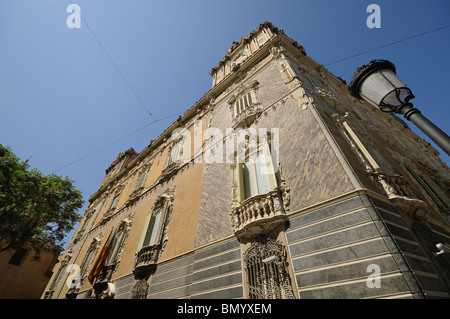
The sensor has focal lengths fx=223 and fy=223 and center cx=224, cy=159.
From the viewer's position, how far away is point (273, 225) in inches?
235

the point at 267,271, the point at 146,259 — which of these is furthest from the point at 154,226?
the point at 267,271

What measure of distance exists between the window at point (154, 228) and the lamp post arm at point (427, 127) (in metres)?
9.42

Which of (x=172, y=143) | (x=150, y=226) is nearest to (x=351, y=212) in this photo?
(x=150, y=226)

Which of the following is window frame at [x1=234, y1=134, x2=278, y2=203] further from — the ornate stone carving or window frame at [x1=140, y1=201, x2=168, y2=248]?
window frame at [x1=140, y1=201, x2=168, y2=248]

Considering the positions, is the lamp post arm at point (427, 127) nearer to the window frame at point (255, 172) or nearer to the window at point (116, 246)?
the window frame at point (255, 172)

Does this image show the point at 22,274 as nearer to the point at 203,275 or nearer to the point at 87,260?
the point at 87,260

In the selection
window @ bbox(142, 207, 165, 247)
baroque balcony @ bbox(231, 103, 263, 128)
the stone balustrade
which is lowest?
the stone balustrade

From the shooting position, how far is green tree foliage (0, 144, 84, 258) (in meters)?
13.4

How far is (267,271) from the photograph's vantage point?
5.50 m

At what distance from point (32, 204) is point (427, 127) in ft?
63.4

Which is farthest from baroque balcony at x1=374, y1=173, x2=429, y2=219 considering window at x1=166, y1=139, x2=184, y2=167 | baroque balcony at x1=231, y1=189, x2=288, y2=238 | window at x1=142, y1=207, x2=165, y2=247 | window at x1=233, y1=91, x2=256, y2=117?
window at x1=166, y1=139, x2=184, y2=167

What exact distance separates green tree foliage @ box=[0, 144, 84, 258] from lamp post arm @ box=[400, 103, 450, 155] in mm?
17808
